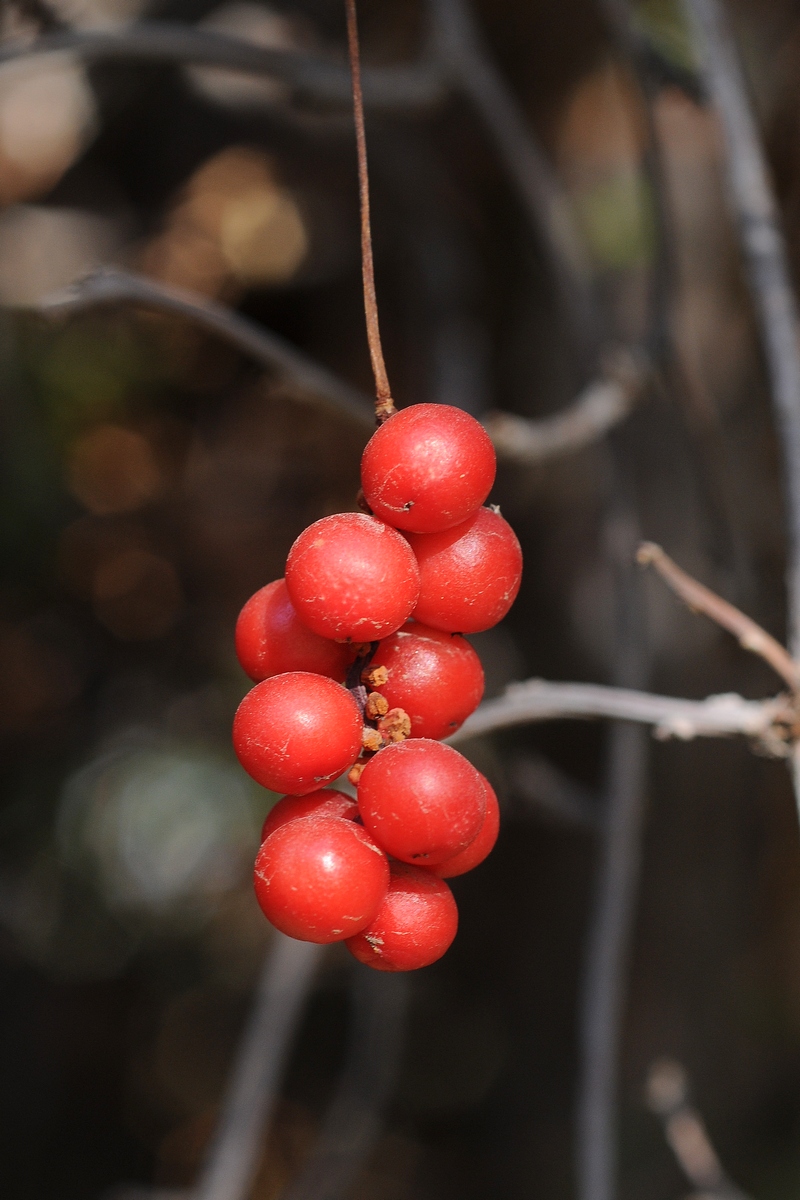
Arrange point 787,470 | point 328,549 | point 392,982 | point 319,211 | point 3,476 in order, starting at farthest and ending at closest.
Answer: point 319,211
point 3,476
point 392,982
point 787,470
point 328,549

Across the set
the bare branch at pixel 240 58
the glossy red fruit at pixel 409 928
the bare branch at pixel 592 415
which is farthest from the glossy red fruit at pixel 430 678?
the bare branch at pixel 240 58

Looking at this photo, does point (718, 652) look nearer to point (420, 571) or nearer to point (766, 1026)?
point (766, 1026)

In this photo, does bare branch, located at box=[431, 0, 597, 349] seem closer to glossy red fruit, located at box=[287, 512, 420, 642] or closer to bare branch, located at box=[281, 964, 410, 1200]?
glossy red fruit, located at box=[287, 512, 420, 642]

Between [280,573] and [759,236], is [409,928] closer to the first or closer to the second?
[759,236]

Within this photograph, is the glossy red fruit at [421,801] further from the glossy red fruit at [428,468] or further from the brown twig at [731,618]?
the brown twig at [731,618]

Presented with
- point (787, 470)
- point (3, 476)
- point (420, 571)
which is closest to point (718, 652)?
point (787, 470)

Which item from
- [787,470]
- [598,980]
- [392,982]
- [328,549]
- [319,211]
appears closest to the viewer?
[328,549]
